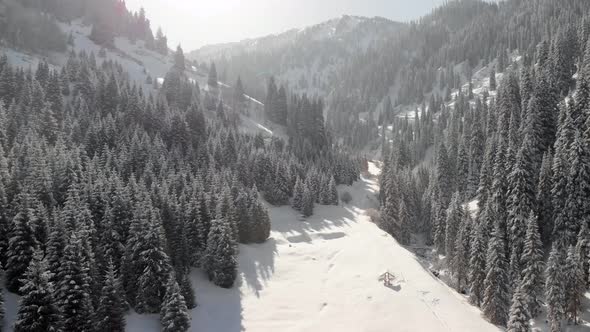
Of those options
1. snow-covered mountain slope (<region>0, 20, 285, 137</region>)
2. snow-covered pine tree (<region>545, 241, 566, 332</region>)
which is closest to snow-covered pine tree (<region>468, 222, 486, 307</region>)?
snow-covered pine tree (<region>545, 241, 566, 332</region>)

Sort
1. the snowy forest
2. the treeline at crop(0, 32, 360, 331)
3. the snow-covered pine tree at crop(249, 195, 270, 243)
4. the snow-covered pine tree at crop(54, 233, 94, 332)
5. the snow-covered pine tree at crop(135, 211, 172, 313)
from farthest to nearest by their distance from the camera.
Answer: the snow-covered pine tree at crop(249, 195, 270, 243) → the snow-covered pine tree at crop(135, 211, 172, 313) → the snowy forest → the treeline at crop(0, 32, 360, 331) → the snow-covered pine tree at crop(54, 233, 94, 332)

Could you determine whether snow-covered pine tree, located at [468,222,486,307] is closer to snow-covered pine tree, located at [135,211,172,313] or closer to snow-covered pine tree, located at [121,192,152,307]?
snow-covered pine tree, located at [135,211,172,313]

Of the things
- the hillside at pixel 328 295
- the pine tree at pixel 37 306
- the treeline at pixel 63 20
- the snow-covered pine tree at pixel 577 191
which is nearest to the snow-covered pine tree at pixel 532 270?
the hillside at pixel 328 295

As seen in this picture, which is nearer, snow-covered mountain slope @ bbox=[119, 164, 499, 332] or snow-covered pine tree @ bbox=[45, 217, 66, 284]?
snow-covered pine tree @ bbox=[45, 217, 66, 284]

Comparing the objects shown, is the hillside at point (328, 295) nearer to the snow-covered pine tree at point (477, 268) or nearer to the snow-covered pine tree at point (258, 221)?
the snow-covered pine tree at point (258, 221)

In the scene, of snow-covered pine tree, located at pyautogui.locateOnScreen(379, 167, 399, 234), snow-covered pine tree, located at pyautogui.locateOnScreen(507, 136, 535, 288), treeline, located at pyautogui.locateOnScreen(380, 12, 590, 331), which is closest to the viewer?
treeline, located at pyautogui.locateOnScreen(380, 12, 590, 331)

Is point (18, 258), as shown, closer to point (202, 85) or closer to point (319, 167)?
point (319, 167)

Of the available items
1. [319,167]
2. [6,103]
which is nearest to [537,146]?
[319,167]

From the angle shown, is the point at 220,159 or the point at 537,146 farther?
the point at 220,159
